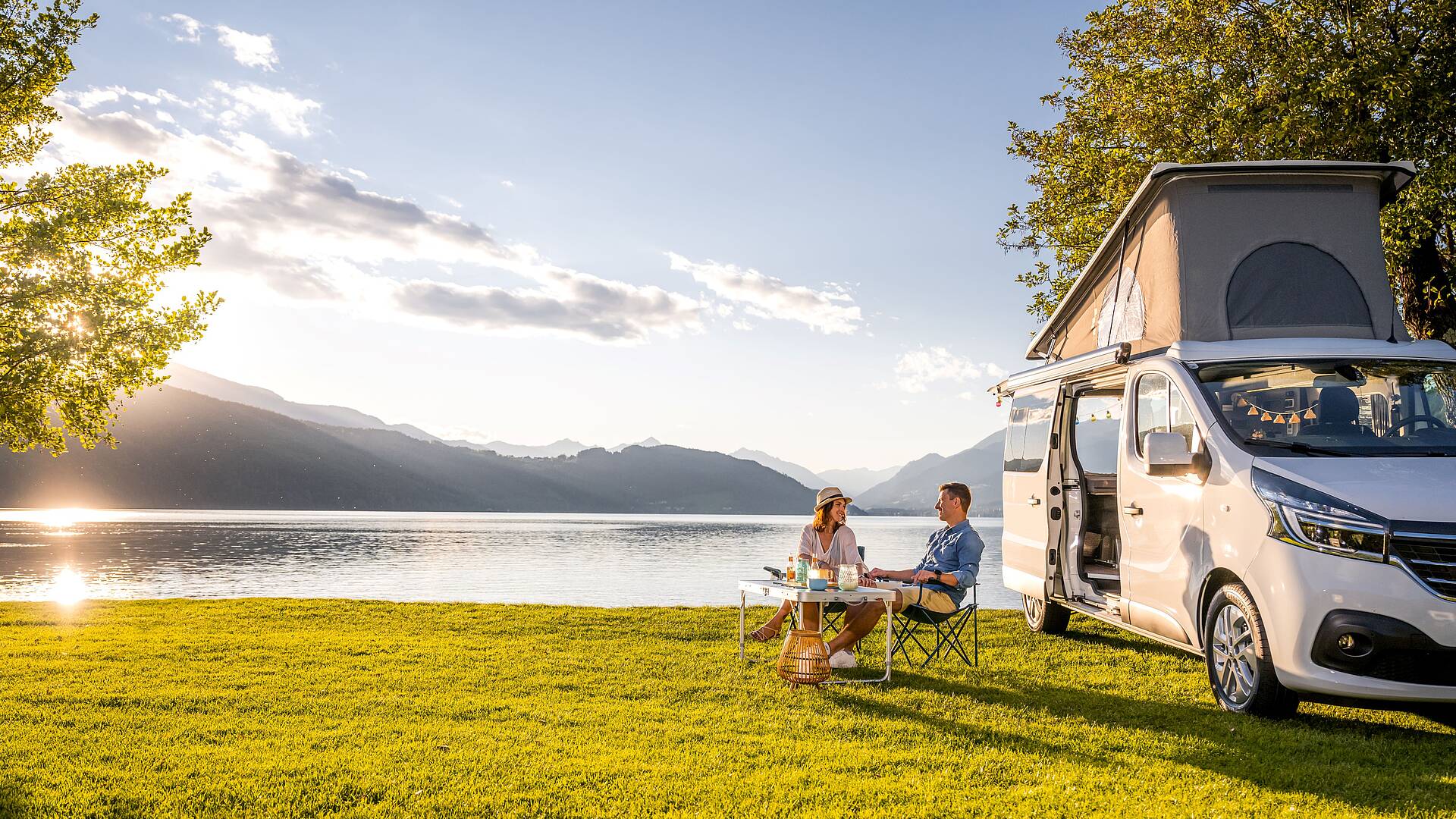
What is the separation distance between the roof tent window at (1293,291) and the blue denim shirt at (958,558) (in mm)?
2764

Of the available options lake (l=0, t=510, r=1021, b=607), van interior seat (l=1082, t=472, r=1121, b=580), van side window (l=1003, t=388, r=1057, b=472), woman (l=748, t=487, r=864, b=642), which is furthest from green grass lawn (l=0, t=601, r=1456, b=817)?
lake (l=0, t=510, r=1021, b=607)

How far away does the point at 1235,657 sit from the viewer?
678 cm

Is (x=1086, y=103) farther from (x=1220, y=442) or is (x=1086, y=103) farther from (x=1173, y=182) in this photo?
(x=1220, y=442)

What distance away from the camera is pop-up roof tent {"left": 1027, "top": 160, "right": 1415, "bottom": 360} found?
8367mm

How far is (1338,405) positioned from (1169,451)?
1231mm

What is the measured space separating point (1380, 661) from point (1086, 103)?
1403cm

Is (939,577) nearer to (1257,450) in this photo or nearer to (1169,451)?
(1169,451)

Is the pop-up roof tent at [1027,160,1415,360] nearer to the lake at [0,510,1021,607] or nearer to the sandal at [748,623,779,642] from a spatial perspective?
the sandal at [748,623,779,642]

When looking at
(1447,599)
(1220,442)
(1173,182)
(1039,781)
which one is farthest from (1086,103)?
(1039,781)

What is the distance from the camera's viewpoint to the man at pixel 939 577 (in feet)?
29.0

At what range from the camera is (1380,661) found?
576 centimetres

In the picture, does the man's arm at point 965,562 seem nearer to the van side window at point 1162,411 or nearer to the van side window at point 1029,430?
the van side window at point 1029,430

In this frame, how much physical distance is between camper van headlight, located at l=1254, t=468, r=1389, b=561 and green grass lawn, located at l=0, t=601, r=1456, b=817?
3.96ft

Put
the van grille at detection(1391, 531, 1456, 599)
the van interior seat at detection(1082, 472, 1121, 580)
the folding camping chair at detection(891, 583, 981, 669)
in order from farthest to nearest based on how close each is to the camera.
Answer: the van interior seat at detection(1082, 472, 1121, 580) < the folding camping chair at detection(891, 583, 981, 669) < the van grille at detection(1391, 531, 1456, 599)
